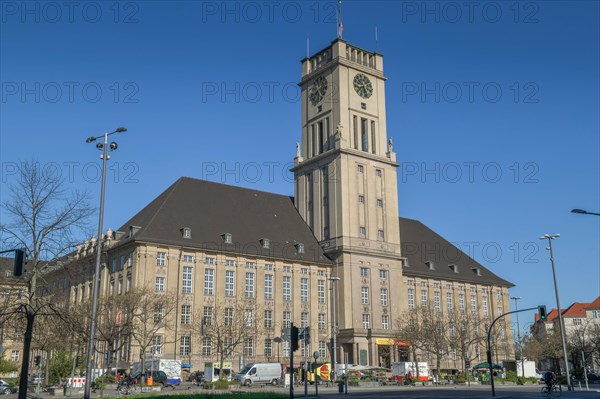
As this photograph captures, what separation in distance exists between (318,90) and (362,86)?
5878mm

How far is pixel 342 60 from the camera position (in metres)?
81.5

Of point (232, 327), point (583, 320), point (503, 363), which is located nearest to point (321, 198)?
point (232, 327)

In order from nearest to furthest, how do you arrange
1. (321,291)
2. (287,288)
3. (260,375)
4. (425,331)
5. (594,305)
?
1. (260,375)
2. (425,331)
3. (287,288)
4. (321,291)
5. (594,305)

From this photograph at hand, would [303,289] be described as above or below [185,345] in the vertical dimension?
above

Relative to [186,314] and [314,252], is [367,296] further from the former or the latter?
[186,314]

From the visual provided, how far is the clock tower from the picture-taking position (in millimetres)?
76062

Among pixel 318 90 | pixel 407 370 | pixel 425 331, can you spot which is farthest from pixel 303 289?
pixel 318 90

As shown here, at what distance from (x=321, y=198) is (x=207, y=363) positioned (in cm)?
2595

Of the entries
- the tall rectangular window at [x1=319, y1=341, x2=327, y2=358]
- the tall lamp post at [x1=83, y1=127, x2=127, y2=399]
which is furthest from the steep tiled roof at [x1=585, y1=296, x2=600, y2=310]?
the tall lamp post at [x1=83, y1=127, x2=127, y2=399]

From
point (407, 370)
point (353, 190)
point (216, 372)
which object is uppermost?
point (353, 190)

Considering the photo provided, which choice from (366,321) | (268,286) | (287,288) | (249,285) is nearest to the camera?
(249,285)

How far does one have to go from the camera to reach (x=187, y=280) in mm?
66625

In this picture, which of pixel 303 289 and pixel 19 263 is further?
pixel 303 289

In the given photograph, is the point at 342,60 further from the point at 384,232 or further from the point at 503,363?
the point at 503,363
